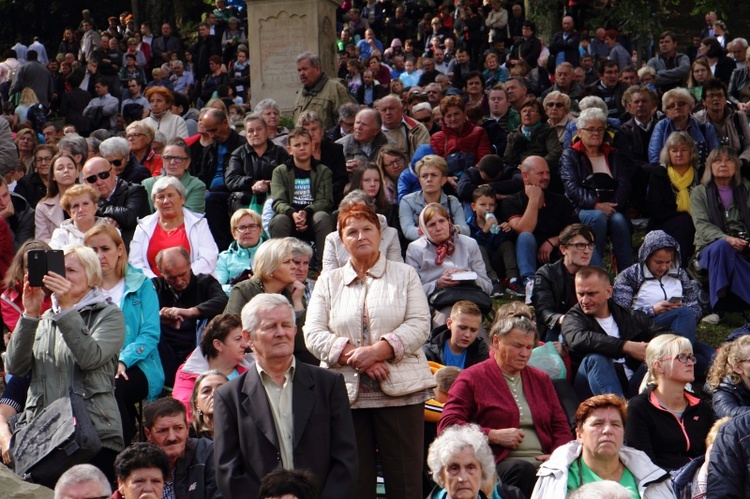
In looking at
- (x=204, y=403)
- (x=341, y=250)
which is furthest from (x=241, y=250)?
(x=204, y=403)

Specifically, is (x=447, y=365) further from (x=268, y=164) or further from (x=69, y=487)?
(x=268, y=164)

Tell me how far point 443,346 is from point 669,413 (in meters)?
1.63

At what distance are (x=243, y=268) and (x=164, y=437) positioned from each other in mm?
3000

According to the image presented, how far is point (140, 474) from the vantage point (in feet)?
17.9

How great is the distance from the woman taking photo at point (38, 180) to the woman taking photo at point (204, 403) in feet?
16.4

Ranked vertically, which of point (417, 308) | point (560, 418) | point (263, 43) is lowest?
point (560, 418)

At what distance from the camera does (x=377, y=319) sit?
600cm

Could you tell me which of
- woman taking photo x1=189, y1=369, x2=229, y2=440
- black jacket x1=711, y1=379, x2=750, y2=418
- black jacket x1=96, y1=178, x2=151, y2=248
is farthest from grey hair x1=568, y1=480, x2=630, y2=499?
black jacket x1=96, y1=178, x2=151, y2=248

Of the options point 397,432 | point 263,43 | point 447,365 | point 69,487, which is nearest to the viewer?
point 69,487

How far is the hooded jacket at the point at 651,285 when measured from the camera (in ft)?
28.6

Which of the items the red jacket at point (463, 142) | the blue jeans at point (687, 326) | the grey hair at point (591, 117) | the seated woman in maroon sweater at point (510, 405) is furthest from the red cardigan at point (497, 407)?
the red jacket at point (463, 142)

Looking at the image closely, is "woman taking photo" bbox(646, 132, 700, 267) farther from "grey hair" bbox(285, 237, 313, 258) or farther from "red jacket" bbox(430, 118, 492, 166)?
"grey hair" bbox(285, 237, 313, 258)

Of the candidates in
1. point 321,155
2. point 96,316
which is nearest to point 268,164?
point 321,155

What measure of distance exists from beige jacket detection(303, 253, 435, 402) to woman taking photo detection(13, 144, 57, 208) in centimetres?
574
